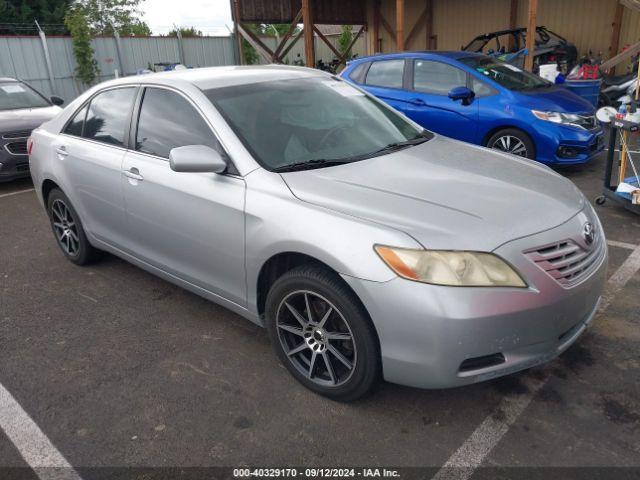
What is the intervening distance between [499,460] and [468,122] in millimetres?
5267

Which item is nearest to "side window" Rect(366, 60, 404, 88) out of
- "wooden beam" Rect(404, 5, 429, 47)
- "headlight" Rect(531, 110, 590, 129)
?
"headlight" Rect(531, 110, 590, 129)

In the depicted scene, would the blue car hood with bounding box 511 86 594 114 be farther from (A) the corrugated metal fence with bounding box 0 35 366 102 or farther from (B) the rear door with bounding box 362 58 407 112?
(A) the corrugated metal fence with bounding box 0 35 366 102

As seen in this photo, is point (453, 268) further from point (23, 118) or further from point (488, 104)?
point (23, 118)

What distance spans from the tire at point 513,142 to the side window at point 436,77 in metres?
0.87

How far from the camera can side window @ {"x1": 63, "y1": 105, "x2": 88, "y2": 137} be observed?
441cm

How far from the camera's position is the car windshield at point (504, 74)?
278 inches

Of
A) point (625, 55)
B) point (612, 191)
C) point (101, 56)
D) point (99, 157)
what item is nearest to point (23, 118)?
point (99, 157)

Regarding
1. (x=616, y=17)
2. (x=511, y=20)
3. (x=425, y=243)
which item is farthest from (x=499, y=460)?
(x=511, y=20)

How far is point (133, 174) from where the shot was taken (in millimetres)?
3674

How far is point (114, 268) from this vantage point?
475cm

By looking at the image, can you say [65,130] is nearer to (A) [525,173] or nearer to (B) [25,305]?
(B) [25,305]

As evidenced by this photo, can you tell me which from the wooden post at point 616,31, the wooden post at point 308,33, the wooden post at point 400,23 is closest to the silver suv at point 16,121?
A: the wooden post at point 400,23

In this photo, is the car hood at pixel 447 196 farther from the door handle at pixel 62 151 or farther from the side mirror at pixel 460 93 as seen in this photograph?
the side mirror at pixel 460 93

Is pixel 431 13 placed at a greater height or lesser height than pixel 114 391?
greater
